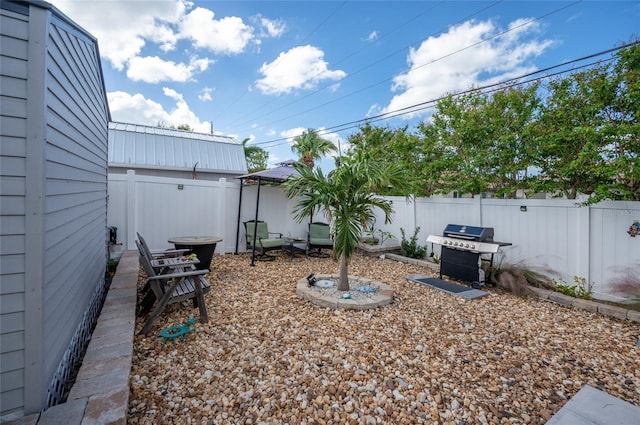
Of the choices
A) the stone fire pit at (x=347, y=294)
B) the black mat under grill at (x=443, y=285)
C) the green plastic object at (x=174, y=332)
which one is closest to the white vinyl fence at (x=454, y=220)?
the black mat under grill at (x=443, y=285)

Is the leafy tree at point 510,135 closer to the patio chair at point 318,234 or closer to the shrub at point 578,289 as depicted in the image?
the shrub at point 578,289

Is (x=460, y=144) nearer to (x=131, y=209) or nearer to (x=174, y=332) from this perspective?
(x=174, y=332)

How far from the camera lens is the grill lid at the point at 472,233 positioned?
4627 mm

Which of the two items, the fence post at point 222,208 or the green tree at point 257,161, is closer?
the fence post at point 222,208

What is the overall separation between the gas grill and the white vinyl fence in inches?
30.1

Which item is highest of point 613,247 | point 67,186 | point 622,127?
point 622,127

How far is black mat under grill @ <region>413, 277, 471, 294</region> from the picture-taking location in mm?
4512

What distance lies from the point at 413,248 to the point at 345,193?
360 centimetres

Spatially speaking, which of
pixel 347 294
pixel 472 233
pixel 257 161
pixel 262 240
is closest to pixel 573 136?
pixel 472 233

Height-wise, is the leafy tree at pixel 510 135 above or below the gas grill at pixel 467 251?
above

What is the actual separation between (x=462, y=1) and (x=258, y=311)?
7.90 meters

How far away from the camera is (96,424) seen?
1.46 m

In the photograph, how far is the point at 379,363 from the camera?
2480 millimetres

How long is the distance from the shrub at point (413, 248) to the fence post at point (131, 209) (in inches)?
239
